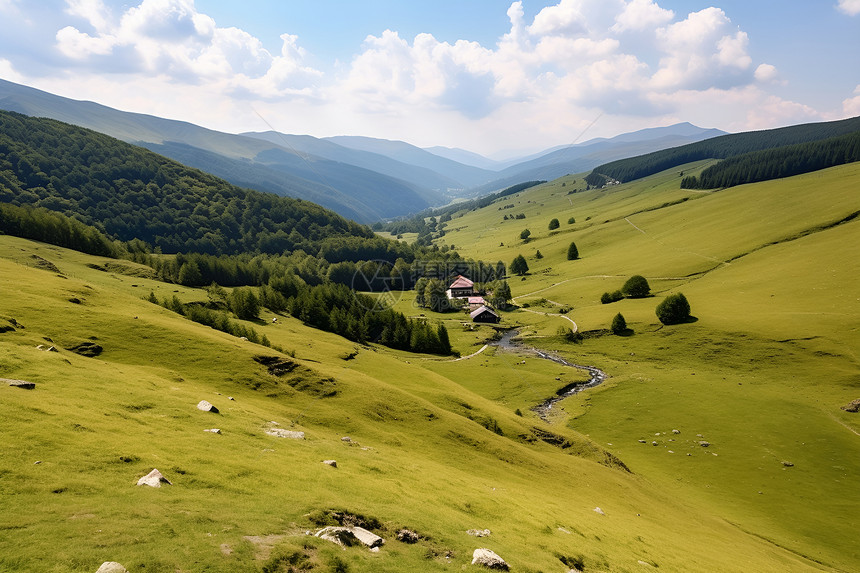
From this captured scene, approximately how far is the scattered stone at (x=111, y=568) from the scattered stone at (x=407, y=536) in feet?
38.5

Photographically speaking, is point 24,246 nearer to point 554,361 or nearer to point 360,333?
point 360,333

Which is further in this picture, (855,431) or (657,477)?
(855,431)

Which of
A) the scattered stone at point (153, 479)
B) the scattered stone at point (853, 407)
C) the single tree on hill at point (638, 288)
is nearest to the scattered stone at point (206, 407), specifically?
the scattered stone at point (153, 479)

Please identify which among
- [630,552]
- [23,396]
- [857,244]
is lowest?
[630,552]

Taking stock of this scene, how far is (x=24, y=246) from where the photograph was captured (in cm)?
11294

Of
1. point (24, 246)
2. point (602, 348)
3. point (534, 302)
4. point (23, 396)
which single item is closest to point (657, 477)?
point (602, 348)

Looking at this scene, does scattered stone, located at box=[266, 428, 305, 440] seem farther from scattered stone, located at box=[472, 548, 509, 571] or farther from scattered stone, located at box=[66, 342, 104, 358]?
scattered stone, located at box=[66, 342, 104, 358]

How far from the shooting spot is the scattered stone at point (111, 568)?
503 inches

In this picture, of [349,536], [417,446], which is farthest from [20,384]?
[417,446]

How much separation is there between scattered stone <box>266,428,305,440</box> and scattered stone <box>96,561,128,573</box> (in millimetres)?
19444

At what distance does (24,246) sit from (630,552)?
502ft

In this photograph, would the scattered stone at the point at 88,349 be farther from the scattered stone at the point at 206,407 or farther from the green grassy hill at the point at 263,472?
the scattered stone at the point at 206,407

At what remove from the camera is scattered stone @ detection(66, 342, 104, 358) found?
4037 centimetres

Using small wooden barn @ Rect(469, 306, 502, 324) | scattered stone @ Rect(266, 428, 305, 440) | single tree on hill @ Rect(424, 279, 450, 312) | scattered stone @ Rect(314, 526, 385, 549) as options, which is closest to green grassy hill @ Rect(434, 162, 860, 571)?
small wooden barn @ Rect(469, 306, 502, 324)
